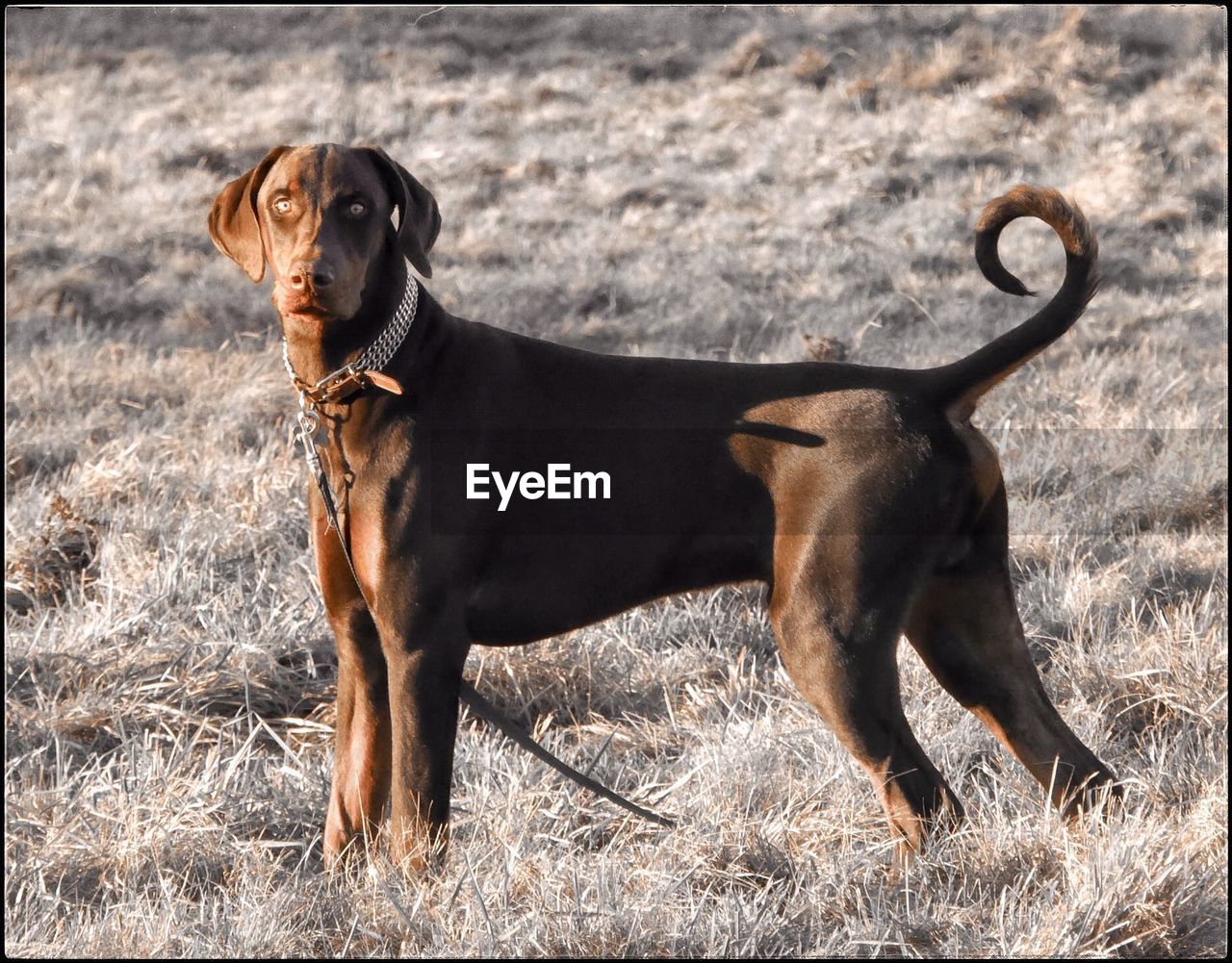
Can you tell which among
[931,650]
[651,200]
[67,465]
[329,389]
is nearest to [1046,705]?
[931,650]

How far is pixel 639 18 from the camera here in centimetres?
1592

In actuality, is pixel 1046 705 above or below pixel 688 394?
below

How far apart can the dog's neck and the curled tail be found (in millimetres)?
1211

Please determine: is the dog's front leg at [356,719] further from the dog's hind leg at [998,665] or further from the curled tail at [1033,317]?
the curled tail at [1033,317]

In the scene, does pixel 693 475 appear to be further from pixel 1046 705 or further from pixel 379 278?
pixel 1046 705

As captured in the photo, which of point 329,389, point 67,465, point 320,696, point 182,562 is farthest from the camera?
point 67,465

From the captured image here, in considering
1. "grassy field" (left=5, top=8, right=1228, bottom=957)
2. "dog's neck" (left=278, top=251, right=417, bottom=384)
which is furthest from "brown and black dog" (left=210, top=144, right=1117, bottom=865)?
"grassy field" (left=5, top=8, right=1228, bottom=957)

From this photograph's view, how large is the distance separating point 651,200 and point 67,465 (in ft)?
20.9

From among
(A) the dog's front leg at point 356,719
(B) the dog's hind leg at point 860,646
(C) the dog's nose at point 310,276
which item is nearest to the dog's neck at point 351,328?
(C) the dog's nose at point 310,276

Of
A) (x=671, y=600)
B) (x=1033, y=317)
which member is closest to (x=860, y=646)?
(x=1033, y=317)

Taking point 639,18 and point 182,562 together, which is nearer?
point 182,562

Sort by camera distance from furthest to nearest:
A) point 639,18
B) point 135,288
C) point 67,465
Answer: point 639,18, point 135,288, point 67,465

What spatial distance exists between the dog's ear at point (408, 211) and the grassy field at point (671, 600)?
1304 millimetres

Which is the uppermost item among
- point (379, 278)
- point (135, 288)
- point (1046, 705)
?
point (379, 278)
